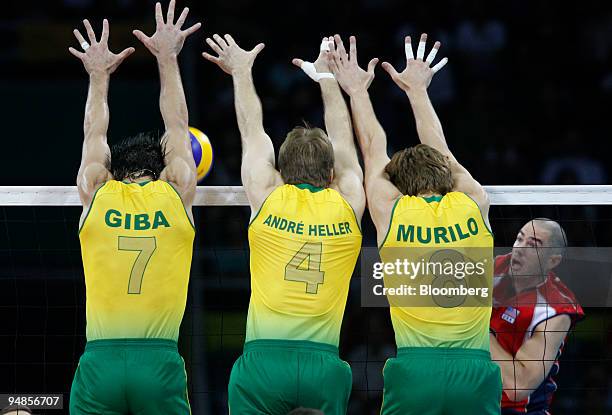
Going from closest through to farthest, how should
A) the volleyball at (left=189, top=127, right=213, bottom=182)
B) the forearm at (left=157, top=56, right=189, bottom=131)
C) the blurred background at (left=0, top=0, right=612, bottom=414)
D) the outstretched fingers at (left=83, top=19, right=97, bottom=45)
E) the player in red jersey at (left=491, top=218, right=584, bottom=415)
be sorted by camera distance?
1. the forearm at (left=157, top=56, right=189, bottom=131)
2. the outstretched fingers at (left=83, top=19, right=97, bottom=45)
3. the player in red jersey at (left=491, top=218, right=584, bottom=415)
4. the volleyball at (left=189, top=127, right=213, bottom=182)
5. the blurred background at (left=0, top=0, right=612, bottom=414)

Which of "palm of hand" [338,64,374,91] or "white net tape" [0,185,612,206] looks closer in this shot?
"palm of hand" [338,64,374,91]

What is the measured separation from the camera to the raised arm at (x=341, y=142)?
6.64 metres

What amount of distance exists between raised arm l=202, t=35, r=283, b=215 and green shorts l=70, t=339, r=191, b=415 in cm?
109

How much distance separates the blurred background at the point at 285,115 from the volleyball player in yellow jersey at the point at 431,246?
3.29m

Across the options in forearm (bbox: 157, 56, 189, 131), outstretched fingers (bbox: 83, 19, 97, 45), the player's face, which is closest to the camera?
forearm (bbox: 157, 56, 189, 131)

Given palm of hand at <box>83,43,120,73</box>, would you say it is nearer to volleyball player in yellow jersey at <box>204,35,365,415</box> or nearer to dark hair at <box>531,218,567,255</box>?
volleyball player in yellow jersey at <box>204,35,365,415</box>

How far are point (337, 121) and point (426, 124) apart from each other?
24.3 inches

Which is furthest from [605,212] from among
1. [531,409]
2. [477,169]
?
[531,409]

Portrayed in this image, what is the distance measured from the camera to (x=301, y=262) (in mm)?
6344

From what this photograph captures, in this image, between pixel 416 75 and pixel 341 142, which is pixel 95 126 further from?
pixel 416 75

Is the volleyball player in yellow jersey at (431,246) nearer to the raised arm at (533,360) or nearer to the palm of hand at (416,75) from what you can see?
the palm of hand at (416,75)

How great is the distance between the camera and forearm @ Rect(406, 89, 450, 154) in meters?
6.99

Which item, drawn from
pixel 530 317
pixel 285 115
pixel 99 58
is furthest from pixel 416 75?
pixel 285 115

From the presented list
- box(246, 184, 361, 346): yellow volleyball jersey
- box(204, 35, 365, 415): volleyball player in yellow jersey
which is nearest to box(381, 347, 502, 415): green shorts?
box(204, 35, 365, 415): volleyball player in yellow jersey
